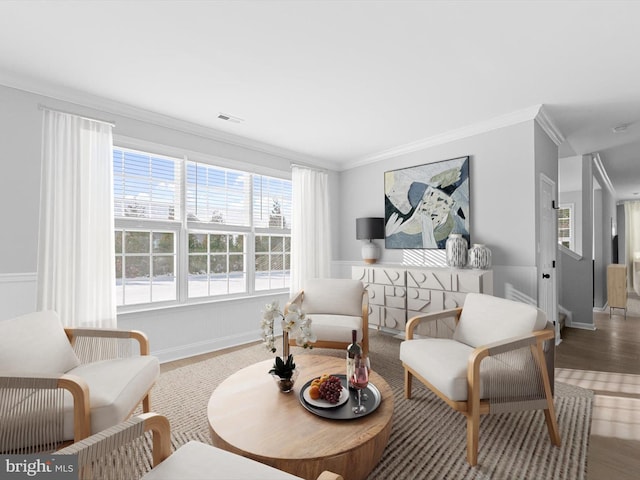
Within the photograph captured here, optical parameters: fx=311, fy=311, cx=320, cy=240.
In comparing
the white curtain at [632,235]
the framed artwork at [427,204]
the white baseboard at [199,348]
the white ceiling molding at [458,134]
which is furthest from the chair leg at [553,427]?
the white curtain at [632,235]

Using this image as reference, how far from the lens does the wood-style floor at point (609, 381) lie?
181 cm

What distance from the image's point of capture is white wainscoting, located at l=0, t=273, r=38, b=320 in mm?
2598

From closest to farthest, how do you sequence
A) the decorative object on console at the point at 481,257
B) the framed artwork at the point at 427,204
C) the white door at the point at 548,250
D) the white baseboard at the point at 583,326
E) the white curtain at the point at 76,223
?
the white curtain at the point at 76,223, the decorative object on console at the point at 481,257, the white door at the point at 548,250, the framed artwork at the point at 427,204, the white baseboard at the point at 583,326

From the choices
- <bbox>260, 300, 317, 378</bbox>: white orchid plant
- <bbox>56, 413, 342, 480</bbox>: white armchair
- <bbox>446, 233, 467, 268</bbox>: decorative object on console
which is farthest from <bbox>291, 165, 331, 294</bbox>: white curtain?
<bbox>56, 413, 342, 480</bbox>: white armchair

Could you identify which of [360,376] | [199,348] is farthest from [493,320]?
[199,348]

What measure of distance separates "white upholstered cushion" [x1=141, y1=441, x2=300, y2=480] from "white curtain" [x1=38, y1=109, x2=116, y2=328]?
2.36 metres

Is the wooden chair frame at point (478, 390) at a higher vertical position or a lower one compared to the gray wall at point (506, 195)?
lower

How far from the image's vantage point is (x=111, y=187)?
10.1 ft

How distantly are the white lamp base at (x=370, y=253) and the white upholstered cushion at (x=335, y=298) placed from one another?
110 cm

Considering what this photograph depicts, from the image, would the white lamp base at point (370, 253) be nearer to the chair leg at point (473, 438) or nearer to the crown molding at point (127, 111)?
the crown molding at point (127, 111)

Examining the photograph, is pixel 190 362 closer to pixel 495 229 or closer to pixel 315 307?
pixel 315 307

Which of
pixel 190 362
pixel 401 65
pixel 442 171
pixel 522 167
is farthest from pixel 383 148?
pixel 190 362

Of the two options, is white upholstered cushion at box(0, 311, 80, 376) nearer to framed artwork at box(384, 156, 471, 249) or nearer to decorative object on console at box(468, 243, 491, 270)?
Result: decorative object on console at box(468, 243, 491, 270)

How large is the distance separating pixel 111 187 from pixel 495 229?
13.7 feet
